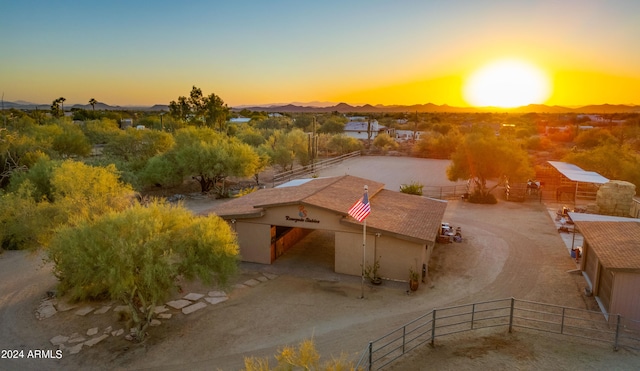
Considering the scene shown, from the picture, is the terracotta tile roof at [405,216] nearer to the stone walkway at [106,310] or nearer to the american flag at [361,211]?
the american flag at [361,211]

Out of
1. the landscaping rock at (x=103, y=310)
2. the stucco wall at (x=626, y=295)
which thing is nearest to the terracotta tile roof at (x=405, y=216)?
the stucco wall at (x=626, y=295)

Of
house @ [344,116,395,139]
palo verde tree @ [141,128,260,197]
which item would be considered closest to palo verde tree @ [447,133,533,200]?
palo verde tree @ [141,128,260,197]

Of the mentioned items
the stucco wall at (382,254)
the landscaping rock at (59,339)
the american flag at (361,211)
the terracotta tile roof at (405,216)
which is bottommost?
the landscaping rock at (59,339)

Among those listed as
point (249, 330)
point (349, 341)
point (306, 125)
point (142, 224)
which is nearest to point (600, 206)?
point (349, 341)

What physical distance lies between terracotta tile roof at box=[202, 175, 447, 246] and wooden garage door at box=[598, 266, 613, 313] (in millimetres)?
6142

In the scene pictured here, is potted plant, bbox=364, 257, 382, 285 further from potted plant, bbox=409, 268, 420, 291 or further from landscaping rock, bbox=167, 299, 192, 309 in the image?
landscaping rock, bbox=167, 299, 192, 309

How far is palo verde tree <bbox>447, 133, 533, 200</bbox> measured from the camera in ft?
109

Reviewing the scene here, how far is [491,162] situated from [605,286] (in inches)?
746

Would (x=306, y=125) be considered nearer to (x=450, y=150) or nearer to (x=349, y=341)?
(x=450, y=150)

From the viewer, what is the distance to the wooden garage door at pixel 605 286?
14.9 meters

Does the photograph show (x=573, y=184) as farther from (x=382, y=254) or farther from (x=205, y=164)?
(x=205, y=164)

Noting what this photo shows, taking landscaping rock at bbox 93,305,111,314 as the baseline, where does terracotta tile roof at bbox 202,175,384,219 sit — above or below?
above

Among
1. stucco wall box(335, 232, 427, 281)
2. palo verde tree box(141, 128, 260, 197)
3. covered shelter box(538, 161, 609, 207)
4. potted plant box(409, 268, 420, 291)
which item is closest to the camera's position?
potted plant box(409, 268, 420, 291)

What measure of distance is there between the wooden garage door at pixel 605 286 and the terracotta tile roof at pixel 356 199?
20.2 feet
